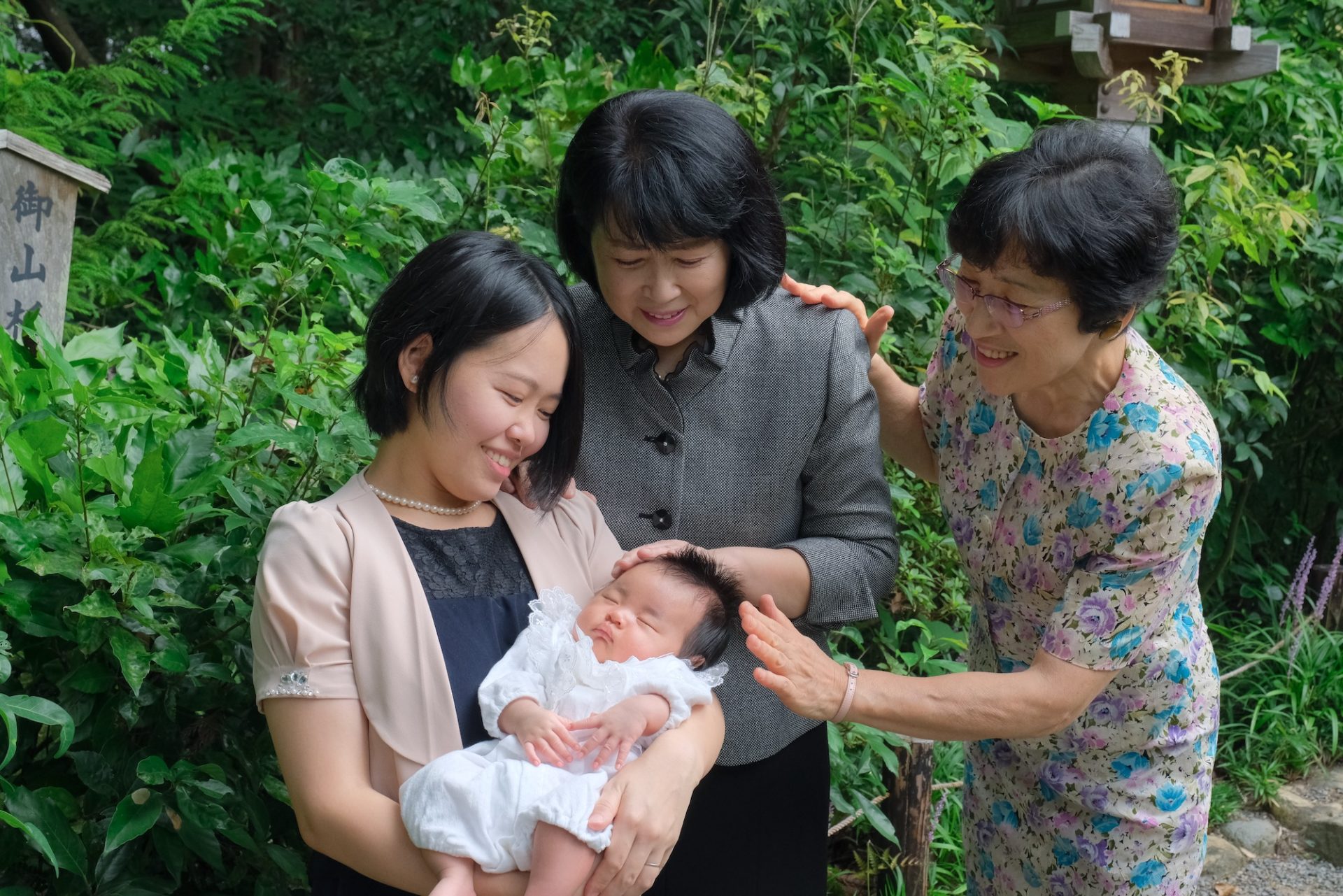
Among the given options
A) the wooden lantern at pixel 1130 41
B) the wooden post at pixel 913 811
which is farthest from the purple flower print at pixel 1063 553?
the wooden lantern at pixel 1130 41

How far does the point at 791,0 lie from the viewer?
4027mm

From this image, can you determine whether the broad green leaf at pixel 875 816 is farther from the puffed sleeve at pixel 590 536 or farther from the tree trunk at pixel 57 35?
the tree trunk at pixel 57 35

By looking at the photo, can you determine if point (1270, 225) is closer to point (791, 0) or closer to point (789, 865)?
point (791, 0)

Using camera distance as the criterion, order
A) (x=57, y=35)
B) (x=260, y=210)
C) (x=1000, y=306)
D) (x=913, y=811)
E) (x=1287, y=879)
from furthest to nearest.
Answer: (x=57, y=35)
(x=1287, y=879)
(x=913, y=811)
(x=260, y=210)
(x=1000, y=306)

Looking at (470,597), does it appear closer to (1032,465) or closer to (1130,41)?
(1032,465)

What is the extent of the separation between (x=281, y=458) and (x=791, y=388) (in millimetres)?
1025

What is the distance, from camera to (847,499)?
1.97 m

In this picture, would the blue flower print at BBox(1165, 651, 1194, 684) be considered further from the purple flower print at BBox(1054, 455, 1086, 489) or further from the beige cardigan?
the beige cardigan

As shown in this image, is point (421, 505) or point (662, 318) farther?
point (662, 318)

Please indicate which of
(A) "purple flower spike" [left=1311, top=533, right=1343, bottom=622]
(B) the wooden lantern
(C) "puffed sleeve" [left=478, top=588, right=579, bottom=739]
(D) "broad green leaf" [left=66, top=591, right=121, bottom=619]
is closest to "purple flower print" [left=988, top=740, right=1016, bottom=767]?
(C) "puffed sleeve" [left=478, top=588, right=579, bottom=739]

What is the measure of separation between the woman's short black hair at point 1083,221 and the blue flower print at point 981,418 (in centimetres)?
34

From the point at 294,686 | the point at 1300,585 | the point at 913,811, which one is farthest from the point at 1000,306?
the point at 1300,585

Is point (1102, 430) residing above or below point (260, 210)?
below

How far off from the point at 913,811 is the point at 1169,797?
122 cm
